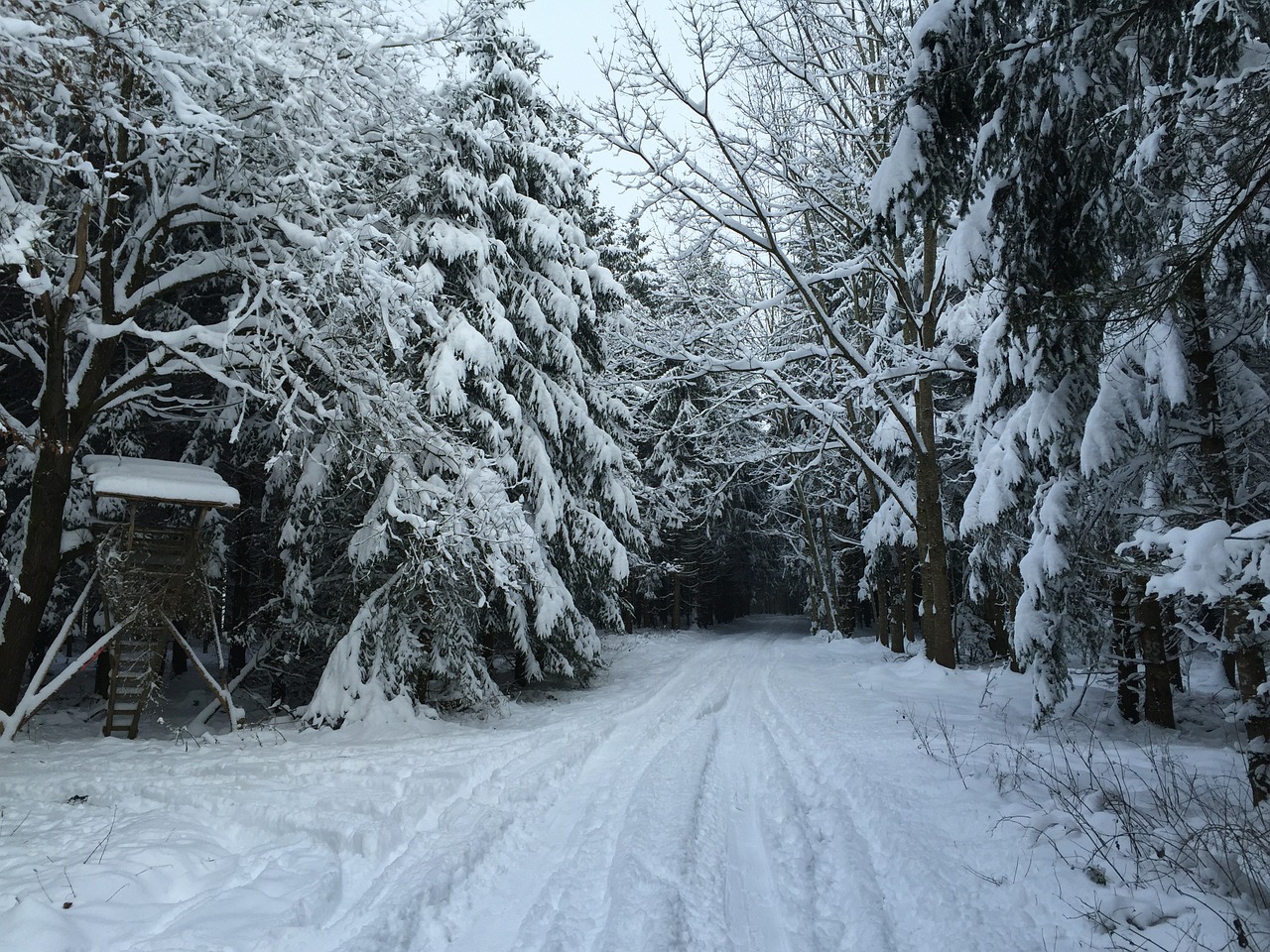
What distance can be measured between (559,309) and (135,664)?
26.5ft

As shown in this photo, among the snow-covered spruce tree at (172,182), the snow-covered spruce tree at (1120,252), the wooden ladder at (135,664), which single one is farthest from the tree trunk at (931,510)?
the wooden ladder at (135,664)

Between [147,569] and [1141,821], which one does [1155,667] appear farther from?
[147,569]

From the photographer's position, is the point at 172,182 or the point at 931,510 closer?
the point at 172,182

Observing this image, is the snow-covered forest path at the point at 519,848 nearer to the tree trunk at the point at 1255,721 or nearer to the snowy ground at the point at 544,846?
the snowy ground at the point at 544,846

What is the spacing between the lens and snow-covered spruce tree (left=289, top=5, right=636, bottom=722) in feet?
28.2

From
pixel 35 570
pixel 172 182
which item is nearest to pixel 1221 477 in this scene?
pixel 172 182

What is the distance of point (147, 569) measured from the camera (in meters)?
8.23

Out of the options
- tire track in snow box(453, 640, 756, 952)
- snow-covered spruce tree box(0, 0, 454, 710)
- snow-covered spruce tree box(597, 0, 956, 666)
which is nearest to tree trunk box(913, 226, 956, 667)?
snow-covered spruce tree box(597, 0, 956, 666)

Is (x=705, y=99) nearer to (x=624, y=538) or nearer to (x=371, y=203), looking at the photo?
(x=371, y=203)

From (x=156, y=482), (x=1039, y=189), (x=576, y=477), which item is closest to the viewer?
(x=1039, y=189)

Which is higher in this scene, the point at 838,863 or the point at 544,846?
the point at 838,863

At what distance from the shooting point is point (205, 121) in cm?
573

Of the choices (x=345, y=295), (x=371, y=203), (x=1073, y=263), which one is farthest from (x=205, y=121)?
(x=1073, y=263)

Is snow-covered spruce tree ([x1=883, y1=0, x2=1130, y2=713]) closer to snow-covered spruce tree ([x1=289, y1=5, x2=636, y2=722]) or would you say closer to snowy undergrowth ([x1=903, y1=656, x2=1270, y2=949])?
snowy undergrowth ([x1=903, y1=656, x2=1270, y2=949])
